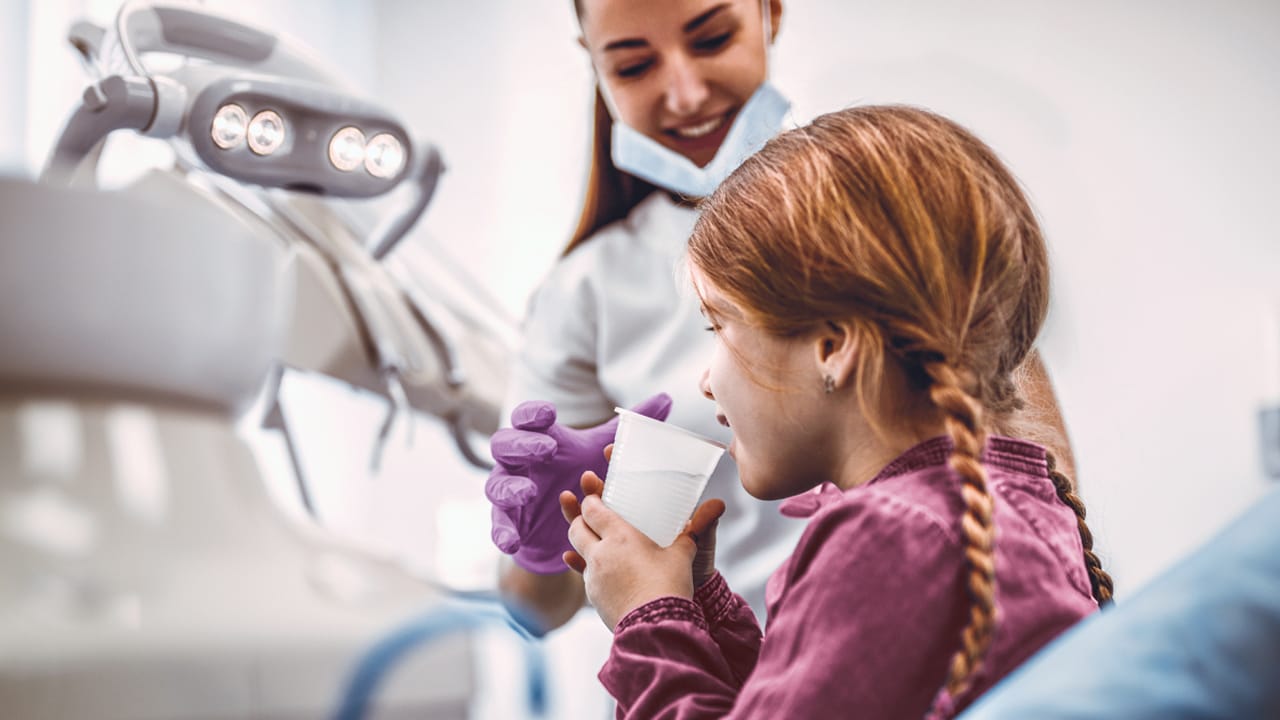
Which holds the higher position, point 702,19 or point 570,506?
point 702,19

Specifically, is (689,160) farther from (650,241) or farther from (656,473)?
(656,473)

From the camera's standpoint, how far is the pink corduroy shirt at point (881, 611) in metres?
0.59

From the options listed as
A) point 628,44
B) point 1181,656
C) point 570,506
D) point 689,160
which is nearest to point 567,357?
point 689,160

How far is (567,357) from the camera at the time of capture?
130 centimetres

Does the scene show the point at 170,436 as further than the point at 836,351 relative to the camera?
Yes

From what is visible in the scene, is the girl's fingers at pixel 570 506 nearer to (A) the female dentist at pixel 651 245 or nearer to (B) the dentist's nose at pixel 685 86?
(A) the female dentist at pixel 651 245

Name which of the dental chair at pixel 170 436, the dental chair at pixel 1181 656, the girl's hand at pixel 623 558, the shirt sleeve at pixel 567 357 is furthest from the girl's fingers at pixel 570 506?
the shirt sleeve at pixel 567 357

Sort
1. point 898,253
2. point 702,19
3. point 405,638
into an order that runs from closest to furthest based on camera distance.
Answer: point 898,253 → point 405,638 → point 702,19

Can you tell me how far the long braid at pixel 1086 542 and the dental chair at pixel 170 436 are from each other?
0.58 m

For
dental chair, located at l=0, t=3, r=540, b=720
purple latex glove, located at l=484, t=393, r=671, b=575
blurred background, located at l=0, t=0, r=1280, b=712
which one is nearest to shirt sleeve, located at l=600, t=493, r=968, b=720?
purple latex glove, located at l=484, t=393, r=671, b=575

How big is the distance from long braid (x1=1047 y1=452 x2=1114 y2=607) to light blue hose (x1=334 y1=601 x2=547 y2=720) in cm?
59

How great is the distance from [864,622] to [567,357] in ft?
2.47

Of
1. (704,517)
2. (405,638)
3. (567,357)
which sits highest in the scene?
(704,517)

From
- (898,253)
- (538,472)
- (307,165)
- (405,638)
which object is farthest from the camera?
(307,165)
